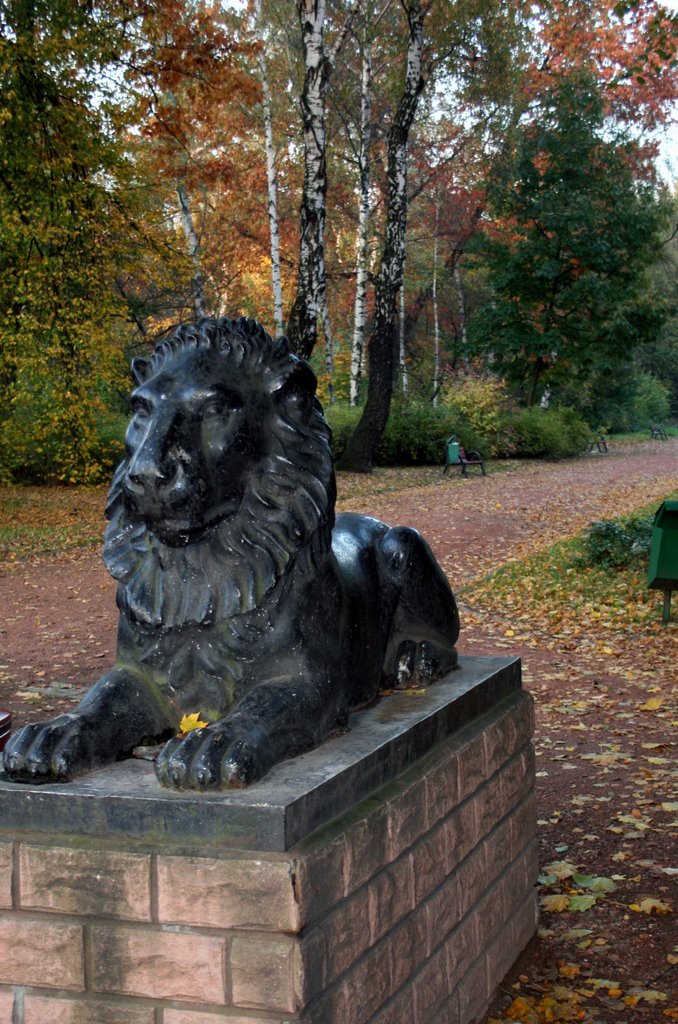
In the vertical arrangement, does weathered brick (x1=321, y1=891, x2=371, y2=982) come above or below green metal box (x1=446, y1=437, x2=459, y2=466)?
below

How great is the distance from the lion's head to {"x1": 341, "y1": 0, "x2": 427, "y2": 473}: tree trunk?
20.9m

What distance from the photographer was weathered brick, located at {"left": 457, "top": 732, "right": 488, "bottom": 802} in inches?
138

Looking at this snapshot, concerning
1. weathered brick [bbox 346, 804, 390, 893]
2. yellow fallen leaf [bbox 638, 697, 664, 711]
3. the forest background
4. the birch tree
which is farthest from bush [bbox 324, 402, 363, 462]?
weathered brick [bbox 346, 804, 390, 893]

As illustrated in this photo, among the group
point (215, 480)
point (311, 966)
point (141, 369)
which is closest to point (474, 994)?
point (311, 966)

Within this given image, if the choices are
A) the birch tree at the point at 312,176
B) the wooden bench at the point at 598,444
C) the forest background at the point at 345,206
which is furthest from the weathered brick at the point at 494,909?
the wooden bench at the point at 598,444

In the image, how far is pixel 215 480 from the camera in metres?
2.87

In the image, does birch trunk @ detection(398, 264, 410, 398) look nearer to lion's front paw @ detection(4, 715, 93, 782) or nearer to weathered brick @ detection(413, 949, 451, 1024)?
weathered brick @ detection(413, 949, 451, 1024)

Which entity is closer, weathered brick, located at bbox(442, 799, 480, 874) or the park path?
weathered brick, located at bbox(442, 799, 480, 874)

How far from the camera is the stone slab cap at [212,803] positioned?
2.47 m

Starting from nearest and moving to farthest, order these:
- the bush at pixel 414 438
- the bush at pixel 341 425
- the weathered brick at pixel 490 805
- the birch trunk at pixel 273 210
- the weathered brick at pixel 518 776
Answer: the weathered brick at pixel 490 805
the weathered brick at pixel 518 776
the bush at pixel 341 425
the birch trunk at pixel 273 210
the bush at pixel 414 438

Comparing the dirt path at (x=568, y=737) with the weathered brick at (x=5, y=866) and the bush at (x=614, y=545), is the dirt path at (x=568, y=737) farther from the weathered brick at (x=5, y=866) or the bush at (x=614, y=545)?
the weathered brick at (x=5, y=866)

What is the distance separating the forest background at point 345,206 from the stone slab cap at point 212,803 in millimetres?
11213

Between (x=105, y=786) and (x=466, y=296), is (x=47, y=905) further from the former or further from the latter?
(x=466, y=296)

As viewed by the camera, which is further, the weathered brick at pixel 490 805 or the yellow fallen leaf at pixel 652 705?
the yellow fallen leaf at pixel 652 705
